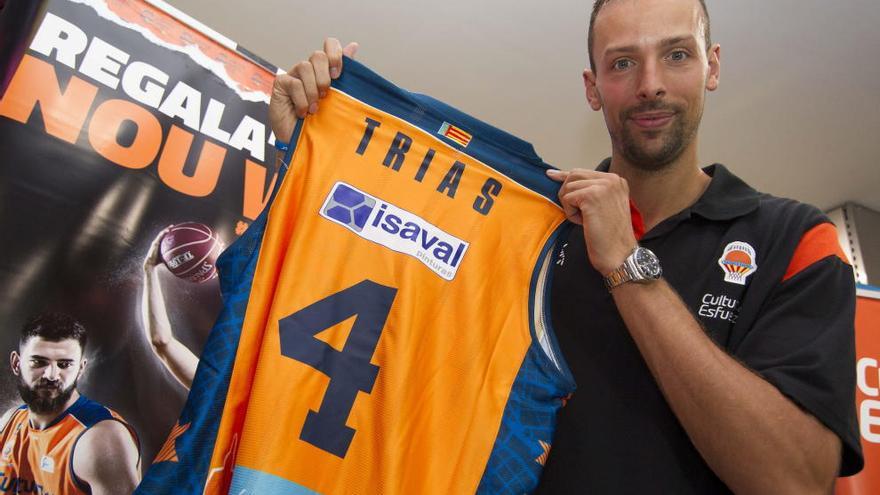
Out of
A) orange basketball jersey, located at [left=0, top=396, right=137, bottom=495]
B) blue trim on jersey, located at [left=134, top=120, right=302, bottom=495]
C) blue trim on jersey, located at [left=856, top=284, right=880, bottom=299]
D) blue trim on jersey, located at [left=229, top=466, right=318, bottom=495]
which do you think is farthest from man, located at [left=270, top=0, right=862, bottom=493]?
blue trim on jersey, located at [left=856, top=284, right=880, bottom=299]

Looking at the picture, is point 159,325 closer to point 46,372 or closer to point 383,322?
point 46,372

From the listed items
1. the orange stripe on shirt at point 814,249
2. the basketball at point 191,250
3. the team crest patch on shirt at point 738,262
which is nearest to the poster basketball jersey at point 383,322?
the team crest patch on shirt at point 738,262

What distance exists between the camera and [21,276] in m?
1.50

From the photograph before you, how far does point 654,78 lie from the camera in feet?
4.73

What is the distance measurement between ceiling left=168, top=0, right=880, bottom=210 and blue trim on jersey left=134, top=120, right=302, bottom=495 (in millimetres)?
1807

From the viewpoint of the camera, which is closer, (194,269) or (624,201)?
(624,201)

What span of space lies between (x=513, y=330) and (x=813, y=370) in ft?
1.79

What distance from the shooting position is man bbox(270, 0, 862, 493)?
3.67ft

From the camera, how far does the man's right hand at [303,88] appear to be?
143 centimetres

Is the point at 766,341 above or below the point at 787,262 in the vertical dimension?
below

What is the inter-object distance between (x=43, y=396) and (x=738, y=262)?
1579 millimetres

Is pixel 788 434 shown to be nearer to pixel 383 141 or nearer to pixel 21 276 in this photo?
pixel 383 141

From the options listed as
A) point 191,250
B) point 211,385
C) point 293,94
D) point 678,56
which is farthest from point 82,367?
point 678,56

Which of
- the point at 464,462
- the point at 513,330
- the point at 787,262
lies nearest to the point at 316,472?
the point at 464,462
